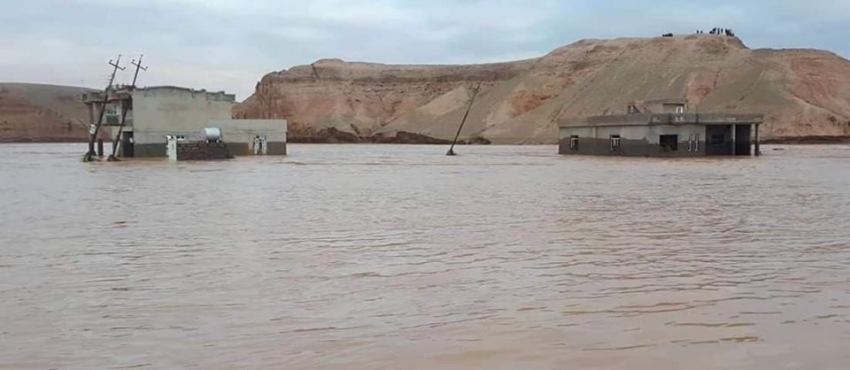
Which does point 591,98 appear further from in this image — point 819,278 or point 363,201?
point 819,278

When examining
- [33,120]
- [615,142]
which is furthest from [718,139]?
[33,120]

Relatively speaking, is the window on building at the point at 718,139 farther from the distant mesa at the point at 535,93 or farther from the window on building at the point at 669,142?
the distant mesa at the point at 535,93

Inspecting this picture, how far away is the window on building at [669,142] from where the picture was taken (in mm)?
53344

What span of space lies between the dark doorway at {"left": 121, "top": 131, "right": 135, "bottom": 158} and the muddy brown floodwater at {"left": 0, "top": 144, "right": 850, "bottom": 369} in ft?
113

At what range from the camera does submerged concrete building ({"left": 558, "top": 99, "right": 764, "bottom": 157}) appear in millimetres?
53094

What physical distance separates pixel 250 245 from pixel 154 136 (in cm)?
4173

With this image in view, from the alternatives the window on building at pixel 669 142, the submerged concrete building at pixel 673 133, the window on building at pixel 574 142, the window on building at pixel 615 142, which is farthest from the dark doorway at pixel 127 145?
the window on building at pixel 669 142

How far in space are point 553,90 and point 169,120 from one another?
243 ft

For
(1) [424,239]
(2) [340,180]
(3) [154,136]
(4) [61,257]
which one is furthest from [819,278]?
(3) [154,136]

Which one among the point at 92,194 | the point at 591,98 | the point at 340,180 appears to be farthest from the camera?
the point at 591,98

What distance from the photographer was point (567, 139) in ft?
205

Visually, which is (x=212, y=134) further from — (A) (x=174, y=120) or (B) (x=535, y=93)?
(B) (x=535, y=93)

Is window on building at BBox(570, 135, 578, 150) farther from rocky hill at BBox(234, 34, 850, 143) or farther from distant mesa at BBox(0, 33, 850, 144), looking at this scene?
rocky hill at BBox(234, 34, 850, 143)

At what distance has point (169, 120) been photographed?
52.6m
